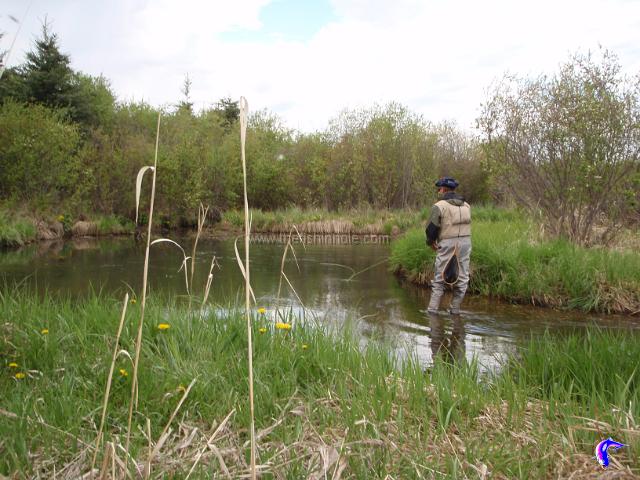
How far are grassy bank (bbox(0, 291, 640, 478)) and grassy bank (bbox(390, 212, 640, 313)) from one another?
505cm

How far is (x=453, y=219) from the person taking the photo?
8523 mm

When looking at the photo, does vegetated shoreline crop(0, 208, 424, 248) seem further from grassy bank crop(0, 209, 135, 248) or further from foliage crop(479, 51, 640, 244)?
foliage crop(479, 51, 640, 244)

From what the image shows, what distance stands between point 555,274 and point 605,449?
7.29 m

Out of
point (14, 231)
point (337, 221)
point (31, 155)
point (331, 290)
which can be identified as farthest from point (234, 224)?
point (331, 290)

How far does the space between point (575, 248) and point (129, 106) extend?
35125 millimetres

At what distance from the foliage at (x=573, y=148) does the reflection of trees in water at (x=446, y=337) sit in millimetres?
4599

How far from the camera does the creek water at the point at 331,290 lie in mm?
7195

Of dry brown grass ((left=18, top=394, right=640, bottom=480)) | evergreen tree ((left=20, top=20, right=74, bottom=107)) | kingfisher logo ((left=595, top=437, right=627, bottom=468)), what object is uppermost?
evergreen tree ((left=20, top=20, right=74, bottom=107))

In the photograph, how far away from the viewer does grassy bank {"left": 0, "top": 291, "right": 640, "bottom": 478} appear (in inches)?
101

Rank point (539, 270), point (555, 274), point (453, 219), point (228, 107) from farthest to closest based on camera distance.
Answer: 1. point (228, 107)
2. point (539, 270)
3. point (555, 274)
4. point (453, 219)

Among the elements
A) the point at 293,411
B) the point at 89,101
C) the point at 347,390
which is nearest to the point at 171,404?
the point at 293,411

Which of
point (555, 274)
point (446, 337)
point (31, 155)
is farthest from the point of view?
point (31, 155)

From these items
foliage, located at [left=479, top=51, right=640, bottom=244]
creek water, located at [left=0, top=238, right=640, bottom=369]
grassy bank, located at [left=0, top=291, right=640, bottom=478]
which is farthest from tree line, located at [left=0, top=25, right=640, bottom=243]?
grassy bank, located at [left=0, top=291, right=640, bottom=478]

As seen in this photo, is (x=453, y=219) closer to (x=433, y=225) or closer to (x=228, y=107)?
(x=433, y=225)
